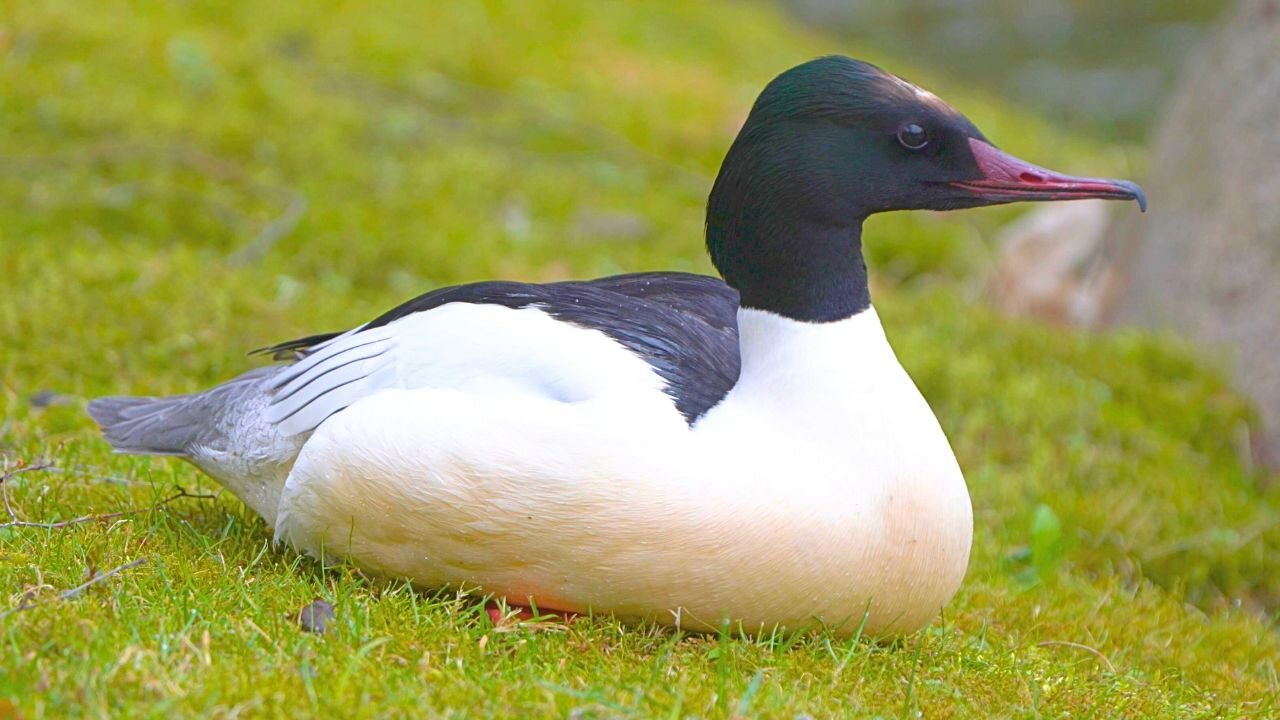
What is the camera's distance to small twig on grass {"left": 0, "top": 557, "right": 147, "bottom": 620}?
8.42 ft

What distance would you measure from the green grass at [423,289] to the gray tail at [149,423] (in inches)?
4.7

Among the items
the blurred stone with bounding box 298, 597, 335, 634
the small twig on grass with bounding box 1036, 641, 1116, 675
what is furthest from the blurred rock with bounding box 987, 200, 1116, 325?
the blurred stone with bounding box 298, 597, 335, 634

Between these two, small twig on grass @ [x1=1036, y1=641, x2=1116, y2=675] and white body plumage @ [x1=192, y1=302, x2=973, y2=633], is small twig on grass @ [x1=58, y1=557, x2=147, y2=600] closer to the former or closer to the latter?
white body plumage @ [x1=192, y1=302, x2=973, y2=633]

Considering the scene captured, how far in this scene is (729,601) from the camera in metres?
2.92

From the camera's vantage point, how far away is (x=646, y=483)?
2.81 metres

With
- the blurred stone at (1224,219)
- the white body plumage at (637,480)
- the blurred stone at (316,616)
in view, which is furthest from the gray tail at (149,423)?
the blurred stone at (1224,219)

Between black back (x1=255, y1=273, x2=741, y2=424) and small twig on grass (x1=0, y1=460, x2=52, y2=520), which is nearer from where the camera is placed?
black back (x1=255, y1=273, x2=741, y2=424)

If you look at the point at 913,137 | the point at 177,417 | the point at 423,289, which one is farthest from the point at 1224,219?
the point at 177,417

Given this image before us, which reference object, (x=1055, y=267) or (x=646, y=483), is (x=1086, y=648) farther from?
(x=1055, y=267)

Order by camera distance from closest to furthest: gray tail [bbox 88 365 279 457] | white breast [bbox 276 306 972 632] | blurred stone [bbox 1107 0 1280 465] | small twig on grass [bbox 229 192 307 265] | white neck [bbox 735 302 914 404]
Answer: white breast [bbox 276 306 972 632], white neck [bbox 735 302 914 404], gray tail [bbox 88 365 279 457], blurred stone [bbox 1107 0 1280 465], small twig on grass [bbox 229 192 307 265]

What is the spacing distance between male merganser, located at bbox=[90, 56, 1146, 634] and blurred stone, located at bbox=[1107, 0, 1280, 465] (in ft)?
10.7

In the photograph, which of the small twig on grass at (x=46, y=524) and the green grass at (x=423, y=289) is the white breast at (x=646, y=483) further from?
the small twig on grass at (x=46, y=524)

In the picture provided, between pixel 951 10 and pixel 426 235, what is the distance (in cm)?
1351

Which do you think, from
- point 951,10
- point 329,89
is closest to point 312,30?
point 329,89
